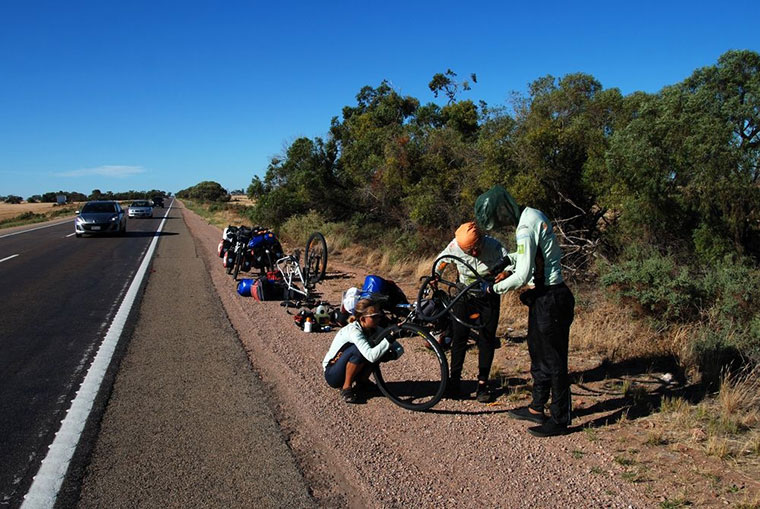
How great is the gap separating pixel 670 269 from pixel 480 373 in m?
3.69

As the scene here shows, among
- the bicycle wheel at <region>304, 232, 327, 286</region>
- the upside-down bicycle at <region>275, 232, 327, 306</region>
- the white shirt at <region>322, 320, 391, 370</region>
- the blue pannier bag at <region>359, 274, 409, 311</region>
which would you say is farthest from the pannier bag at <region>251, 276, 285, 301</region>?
the white shirt at <region>322, 320, 391, 370</region>

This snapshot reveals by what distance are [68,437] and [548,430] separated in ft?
12.0

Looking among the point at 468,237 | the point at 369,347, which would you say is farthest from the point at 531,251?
the point at 369,347

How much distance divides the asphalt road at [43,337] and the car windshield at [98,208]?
815 cm

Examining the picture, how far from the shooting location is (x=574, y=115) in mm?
11016

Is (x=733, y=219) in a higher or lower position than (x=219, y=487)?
higher

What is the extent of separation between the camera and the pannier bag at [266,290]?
9562 mm

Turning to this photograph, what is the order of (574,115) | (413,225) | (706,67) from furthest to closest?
(413,225) < (574,115) < (706,67)

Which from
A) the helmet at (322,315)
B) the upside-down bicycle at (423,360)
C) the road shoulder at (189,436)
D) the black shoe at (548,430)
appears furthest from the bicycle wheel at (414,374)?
the helmet at (322,315)

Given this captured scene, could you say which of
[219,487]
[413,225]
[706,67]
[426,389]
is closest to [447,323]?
[426,389]

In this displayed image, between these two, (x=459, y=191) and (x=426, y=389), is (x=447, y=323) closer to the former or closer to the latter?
(x=426, y=389)

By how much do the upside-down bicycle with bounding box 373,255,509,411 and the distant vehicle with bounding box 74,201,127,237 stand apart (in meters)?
21.3

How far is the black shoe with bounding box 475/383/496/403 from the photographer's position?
4852 millimetres

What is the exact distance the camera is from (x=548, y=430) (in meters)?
4.14
